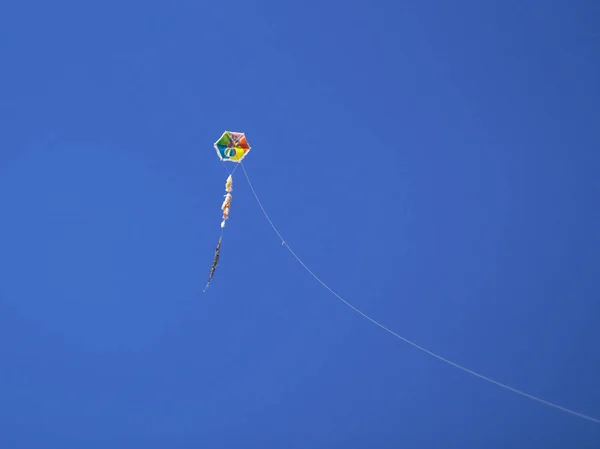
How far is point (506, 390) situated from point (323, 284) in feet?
7.30

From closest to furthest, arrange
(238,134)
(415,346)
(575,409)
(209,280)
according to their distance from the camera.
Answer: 1. (238,134)
2. (209,280)
3. (415,346)
4. (575,409)

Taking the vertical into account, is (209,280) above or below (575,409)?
above

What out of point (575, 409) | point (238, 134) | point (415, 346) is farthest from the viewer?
point (575, 409)

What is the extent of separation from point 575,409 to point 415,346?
1915 mm

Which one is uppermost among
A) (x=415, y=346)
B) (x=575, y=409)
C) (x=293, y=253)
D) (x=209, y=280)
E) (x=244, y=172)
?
(x=244, y=172)

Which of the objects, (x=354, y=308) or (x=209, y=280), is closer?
(x=209, y=280)

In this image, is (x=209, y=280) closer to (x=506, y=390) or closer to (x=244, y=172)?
(x=244, y=172)

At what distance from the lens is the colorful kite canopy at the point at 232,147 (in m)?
3.62

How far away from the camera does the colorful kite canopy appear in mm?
3615

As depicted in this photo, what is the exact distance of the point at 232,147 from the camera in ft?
12.0

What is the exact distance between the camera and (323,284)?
448 centimetres

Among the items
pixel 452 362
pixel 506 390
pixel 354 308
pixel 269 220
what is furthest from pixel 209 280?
pixel 506 390

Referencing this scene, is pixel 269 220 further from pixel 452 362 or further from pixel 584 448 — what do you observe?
pixel 584 448

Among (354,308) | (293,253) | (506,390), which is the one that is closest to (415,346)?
(354,308)
